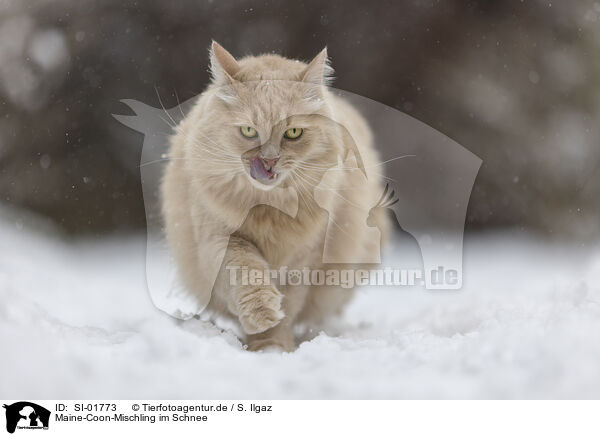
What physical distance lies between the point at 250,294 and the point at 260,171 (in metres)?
0.35

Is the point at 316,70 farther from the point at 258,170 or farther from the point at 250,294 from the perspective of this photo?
the point at 250,294

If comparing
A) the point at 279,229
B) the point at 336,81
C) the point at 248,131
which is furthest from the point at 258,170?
the point at 336,81

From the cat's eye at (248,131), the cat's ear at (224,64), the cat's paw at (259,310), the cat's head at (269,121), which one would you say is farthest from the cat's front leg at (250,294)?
the cat's ear at (224,64)

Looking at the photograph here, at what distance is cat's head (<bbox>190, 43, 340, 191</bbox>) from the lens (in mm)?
1632

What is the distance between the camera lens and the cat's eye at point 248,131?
1.64 metres

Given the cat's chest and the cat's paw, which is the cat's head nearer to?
the cat's chest

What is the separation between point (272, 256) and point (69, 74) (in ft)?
3.06

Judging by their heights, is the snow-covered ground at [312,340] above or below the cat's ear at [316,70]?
below

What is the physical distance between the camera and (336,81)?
74.5 inches

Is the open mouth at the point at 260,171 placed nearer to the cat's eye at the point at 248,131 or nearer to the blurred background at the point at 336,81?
the cat's eye at the point at 248,131
